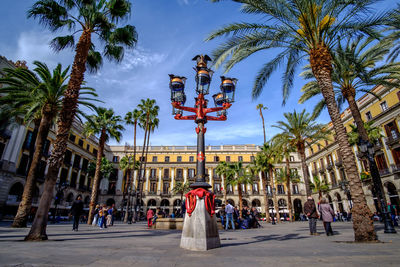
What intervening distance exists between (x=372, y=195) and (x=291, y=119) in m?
17.0

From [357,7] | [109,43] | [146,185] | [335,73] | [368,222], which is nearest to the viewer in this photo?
[368,222]

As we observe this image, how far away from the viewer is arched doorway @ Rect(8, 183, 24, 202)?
23.5 m

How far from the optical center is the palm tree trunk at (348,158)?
21.4 ft

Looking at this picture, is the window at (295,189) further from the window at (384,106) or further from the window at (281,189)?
the window at (384,106)

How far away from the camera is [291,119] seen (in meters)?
22.9

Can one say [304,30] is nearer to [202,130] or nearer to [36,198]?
[202,130]

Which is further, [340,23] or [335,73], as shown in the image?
[335,73]

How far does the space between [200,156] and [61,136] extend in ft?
17.5

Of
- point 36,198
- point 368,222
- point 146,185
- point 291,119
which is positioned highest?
point 291,119

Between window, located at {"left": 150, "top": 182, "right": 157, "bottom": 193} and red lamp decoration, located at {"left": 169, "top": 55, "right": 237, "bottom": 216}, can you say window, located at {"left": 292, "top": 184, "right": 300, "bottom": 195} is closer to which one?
window, located at {"left": 150, "top": 182, "right": 157, "bottom": 193}

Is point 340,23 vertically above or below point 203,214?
above

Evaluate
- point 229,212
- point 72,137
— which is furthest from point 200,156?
point 72,137

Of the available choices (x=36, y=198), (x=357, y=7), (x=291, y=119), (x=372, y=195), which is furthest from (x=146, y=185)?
(x=357, y=7)

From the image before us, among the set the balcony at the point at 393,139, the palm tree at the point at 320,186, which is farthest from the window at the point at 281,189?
the balcony at the point at 393,139
